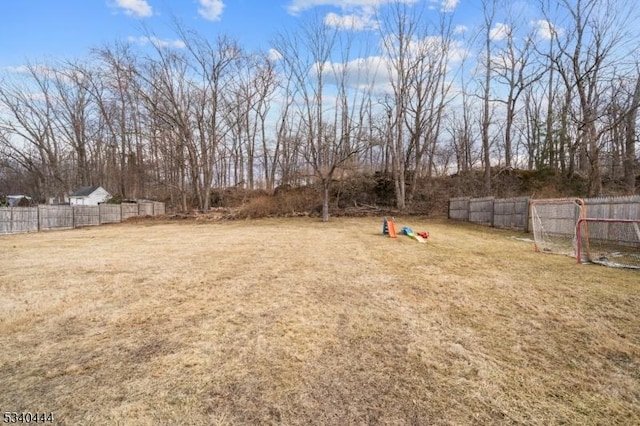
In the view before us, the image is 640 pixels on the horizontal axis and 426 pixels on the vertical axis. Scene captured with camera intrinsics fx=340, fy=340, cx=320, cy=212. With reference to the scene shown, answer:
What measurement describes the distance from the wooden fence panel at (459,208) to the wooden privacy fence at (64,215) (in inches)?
858

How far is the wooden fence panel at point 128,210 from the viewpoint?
24.3 metres

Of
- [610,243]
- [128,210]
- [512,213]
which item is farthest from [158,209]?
[610,243]

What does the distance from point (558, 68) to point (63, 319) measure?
21806mm

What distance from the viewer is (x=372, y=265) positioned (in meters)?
7.17

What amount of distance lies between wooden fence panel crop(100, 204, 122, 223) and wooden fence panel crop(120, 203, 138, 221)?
0.92 ft

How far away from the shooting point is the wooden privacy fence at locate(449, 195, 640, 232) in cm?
956

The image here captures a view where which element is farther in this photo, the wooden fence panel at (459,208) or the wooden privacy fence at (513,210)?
the wooden fence panel at (459,208)

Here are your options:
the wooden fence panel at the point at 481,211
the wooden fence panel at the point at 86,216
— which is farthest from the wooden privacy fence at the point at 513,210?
the wooden fence panel at the point at 86,216

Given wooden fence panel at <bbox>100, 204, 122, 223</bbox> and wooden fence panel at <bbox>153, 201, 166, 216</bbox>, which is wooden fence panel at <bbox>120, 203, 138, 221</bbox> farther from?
wooden fence panel at <bbox>153, 201, 166, 216</bbox>

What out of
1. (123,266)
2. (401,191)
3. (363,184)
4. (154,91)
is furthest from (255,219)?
(123,266)

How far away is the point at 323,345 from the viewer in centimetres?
331

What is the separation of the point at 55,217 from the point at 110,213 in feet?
13.9

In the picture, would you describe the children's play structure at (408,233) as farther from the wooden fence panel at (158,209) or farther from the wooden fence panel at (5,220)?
the wooden fence panel at (158,209)

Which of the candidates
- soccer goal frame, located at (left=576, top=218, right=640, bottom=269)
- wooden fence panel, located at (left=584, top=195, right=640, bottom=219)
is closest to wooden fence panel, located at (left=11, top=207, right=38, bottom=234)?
soccer goal frame, located at (left=576, top=218, right=640, bottom=269)
